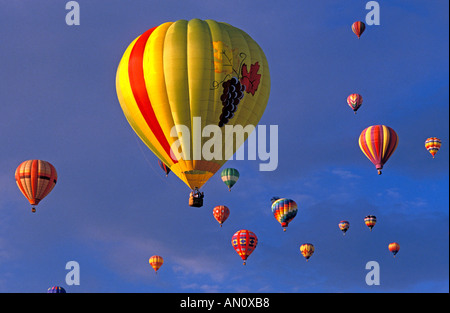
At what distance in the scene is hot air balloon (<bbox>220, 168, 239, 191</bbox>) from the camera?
6606 cm

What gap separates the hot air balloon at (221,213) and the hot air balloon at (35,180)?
50.6 feet

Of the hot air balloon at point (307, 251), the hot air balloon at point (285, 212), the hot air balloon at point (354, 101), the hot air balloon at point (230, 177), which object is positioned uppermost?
the hot air balloon at point (354, 101)

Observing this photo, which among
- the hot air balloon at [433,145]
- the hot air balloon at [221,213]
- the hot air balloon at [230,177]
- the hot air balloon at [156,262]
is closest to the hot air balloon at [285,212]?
the hot air balloon at [221,213]

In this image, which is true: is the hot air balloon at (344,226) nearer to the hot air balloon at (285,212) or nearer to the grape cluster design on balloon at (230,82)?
the hot air balloon at (285,212)

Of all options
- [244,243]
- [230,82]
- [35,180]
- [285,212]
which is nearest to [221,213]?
[244,243]

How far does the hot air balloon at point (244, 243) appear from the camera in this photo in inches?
2547

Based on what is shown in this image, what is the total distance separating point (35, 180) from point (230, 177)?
16.0 m

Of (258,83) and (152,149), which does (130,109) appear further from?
(258,83)

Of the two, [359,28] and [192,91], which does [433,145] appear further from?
[192,91]
